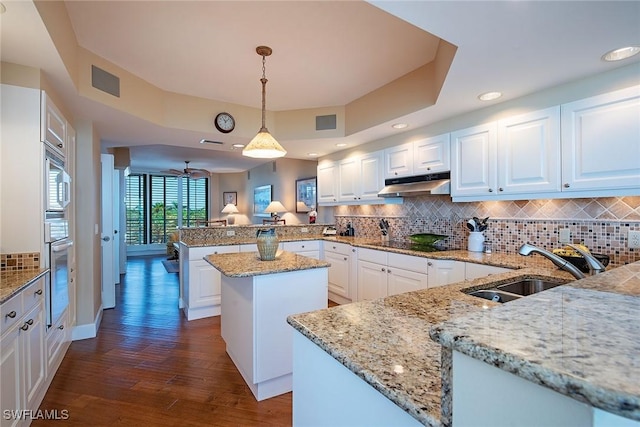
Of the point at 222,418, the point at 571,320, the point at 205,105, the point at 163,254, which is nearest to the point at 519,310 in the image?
the point at 571,320

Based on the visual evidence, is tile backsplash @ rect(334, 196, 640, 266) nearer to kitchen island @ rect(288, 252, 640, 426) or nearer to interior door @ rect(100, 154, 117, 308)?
kitchen island @ rect(288, 252, 640, 426)

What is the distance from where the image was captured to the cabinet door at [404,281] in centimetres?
299

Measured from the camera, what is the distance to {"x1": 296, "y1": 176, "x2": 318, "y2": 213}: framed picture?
239 inches

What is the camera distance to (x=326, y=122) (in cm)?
396

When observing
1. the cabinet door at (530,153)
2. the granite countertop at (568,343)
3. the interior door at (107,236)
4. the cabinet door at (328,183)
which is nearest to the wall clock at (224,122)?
the cabinet door at (328,183)

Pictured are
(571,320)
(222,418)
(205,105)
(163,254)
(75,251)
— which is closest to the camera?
(571,320)

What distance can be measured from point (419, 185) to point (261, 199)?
558 centimetres

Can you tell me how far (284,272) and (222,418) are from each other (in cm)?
98

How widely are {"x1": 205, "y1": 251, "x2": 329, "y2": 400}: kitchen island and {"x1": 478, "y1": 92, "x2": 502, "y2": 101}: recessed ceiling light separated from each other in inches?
73.4

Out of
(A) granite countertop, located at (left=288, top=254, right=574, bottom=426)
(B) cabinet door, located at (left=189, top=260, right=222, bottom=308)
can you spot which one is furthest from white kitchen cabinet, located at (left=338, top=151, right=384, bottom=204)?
(A) granite countertop, located at (left=288, top=254, right=574, bottom=426)

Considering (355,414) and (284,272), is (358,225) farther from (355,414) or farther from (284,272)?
(355,414)

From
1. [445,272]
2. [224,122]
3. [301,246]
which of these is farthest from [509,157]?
[224,122]

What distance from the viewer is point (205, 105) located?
3668 mm

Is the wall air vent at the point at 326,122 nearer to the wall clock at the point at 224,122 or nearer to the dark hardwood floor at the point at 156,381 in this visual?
the wall clock at the point at 224,122
